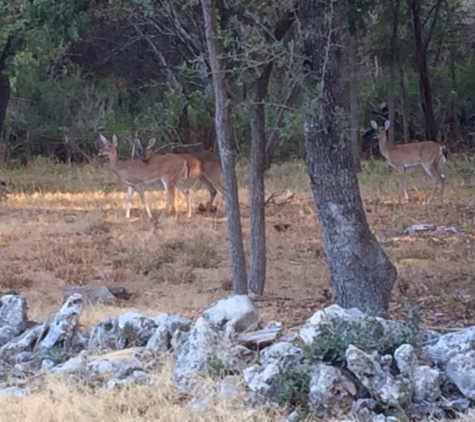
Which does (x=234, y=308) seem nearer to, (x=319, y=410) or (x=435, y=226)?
(x=319, y=410)

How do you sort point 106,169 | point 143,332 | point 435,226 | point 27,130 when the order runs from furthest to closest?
point 27,130
point 106,169
point 435,226
point 143,332

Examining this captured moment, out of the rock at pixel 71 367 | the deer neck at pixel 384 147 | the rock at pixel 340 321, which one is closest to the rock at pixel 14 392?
the rock at pixel 71 367

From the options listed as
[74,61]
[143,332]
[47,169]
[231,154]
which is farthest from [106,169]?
[143,332]

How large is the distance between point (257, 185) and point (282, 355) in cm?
397

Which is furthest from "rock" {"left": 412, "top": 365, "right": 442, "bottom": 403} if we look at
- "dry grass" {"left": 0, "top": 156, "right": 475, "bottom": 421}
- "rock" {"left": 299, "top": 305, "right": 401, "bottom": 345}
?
"dry grass" {"left": 0, "top": 156, "right": 475, "bottom": 421}

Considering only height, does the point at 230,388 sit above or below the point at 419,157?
below

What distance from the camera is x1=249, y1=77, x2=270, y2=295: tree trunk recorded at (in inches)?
385

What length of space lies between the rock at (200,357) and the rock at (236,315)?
58 cm

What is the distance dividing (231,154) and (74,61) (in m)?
19.6

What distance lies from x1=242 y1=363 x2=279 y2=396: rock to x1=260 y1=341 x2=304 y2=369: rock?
0.25ft

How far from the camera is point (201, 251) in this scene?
1294 centimetres

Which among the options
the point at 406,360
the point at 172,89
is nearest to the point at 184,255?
the point at 406,360

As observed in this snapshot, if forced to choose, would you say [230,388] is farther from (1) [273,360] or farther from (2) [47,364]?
(2) [47,364]

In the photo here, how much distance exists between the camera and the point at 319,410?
5637 millimetres
